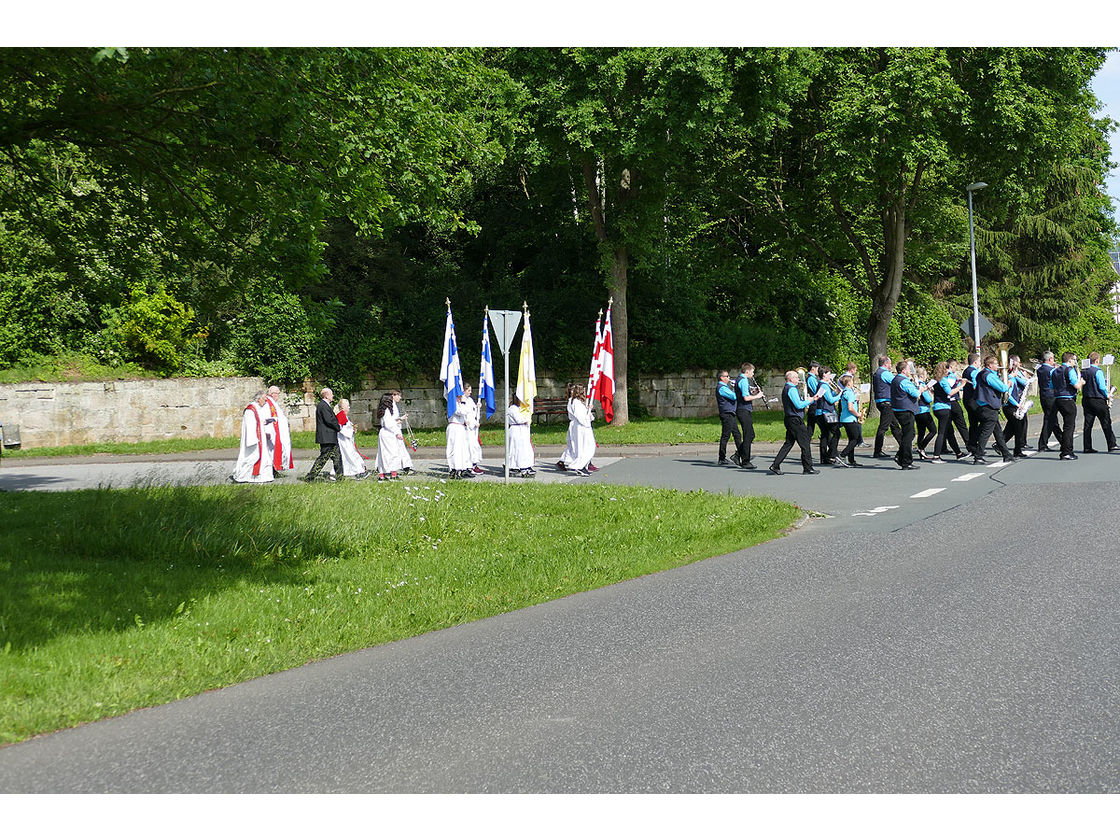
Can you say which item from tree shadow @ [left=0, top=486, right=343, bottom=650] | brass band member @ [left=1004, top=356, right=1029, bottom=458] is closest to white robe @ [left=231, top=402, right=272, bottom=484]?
tree shadow @ [left=0, top=486, right=343, bottom=650]

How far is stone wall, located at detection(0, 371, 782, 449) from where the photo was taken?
2512 cm

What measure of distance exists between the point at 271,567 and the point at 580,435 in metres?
9.89

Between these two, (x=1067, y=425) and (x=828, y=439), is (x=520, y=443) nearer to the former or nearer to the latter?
(x=828, y=439)

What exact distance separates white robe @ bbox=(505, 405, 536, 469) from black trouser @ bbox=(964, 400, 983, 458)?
785 cm

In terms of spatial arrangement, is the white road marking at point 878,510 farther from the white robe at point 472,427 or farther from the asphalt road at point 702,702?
the white robe at point 472,427

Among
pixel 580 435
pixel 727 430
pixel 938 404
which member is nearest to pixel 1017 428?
pixel 938 404

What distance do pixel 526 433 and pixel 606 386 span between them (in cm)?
258

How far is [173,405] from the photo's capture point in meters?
26.9

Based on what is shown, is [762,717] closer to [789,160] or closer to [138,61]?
[138,61]

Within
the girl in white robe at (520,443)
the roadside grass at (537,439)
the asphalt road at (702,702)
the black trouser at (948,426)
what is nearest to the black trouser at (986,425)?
the black trouser at (948,426)

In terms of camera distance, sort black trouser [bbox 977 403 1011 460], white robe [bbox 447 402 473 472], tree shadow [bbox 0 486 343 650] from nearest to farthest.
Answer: tree shadow [bbox 0 486 343 650]
white robe [bbox 447 402 473 472]
black trouser [bbox 977 403 1011 460]

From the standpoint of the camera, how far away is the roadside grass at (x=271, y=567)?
610 centimetres

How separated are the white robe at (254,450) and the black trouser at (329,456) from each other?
0.78 meters

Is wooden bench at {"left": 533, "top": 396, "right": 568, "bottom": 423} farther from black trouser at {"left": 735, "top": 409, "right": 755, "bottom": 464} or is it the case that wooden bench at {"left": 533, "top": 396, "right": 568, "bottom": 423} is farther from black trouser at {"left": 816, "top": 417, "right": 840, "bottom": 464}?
black trouser at {"left": 816, "top": 417, "right": 840, "bottom": 464}
